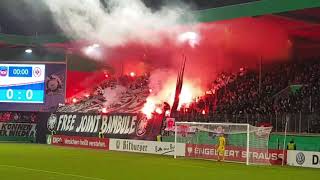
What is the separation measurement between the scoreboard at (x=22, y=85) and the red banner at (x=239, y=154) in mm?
22036

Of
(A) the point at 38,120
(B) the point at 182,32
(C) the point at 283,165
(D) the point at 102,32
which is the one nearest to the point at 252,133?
(C) the point at 283,165

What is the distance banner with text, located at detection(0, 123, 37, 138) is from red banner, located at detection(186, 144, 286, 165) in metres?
23.4

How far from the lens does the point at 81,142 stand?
143ft

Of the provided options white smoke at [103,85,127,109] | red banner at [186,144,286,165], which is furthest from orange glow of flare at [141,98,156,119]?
red banner at [186,144,286,165]

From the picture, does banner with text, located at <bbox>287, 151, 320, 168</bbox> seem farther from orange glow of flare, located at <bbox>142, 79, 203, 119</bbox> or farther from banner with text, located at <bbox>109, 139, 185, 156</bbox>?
orange glow of flare, located at <bbox>142, 79, 203, 119</bbox>

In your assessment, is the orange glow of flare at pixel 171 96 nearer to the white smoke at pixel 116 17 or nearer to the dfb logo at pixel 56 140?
the white smoke at pixel 116 17

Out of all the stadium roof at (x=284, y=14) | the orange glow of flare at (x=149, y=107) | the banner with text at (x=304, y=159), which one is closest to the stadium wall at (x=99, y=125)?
the orange glow of flare at (x=149, y=107)

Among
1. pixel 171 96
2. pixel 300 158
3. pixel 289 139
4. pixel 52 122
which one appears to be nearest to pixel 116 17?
pixel 171 96

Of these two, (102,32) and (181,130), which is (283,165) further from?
(102,32)

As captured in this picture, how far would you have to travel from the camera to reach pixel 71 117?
1854 inches

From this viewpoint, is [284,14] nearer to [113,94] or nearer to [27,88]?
[113,94]

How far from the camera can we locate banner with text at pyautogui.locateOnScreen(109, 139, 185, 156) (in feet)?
108

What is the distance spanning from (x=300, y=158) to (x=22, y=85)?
1154 inches

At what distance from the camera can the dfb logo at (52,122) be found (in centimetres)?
4859
